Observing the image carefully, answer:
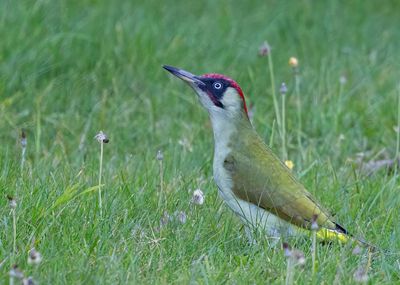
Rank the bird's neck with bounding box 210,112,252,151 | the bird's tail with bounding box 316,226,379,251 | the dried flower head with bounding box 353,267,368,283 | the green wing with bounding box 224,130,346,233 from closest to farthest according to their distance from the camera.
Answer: the dried flower head with bounding box 353,267,368,283
the bird's tail with bounding box 316,226,379,251
the green wing with bounding box 224,130,346,233
the bird's neck with bounding box 210,112,252,151

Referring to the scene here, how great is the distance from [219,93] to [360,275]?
4.56 feet

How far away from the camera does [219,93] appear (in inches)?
198

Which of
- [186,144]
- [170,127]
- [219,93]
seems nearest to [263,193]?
[219,93]

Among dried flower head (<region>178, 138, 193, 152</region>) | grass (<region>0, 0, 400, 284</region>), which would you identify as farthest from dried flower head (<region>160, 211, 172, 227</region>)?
dried flower head (<region>178, 138, 193, 152</region>)

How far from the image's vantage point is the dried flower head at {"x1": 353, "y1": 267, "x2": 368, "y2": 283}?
3.85 m

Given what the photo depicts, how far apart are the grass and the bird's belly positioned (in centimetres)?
9

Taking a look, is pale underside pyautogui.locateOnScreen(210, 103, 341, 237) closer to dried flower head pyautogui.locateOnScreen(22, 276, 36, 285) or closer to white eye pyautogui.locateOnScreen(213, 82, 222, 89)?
white eye pyautogui.locateOnScreen(213, 82, 222, 89)

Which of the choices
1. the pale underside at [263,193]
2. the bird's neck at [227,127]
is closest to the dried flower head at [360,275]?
the pale underside at [263,193]

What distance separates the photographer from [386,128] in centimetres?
670

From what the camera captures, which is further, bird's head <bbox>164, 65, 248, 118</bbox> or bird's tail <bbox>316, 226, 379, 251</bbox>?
bird's head <bbox>164, 65, 248, 118</bbox>

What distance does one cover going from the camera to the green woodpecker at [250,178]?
15.4 feet

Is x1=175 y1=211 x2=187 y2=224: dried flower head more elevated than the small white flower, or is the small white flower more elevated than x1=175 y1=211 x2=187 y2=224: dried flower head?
the small white flower

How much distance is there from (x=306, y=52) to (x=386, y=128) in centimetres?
137

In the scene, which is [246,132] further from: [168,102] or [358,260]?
[168,102]
